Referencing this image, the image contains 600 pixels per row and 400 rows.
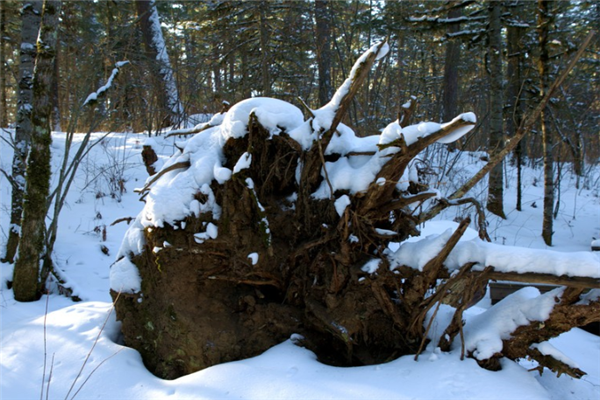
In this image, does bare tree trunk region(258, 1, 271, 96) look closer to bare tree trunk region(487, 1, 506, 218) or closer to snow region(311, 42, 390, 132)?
bare tree trunk region(487, 1, 506, 218)

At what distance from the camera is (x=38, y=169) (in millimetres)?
4086

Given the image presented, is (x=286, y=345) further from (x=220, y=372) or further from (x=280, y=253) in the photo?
(x=280, y=253)

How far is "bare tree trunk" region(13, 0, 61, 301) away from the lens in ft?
13.4

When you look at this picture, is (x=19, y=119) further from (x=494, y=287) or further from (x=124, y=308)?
(x=494, y=287)

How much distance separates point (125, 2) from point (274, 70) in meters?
7.16

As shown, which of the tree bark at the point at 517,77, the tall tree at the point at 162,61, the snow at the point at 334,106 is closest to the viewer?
the snow at the point at 334,106

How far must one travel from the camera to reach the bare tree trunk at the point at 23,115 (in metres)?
4.66

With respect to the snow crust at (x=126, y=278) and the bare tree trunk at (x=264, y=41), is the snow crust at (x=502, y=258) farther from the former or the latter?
the bare tree trunk at (x=264, y=41)

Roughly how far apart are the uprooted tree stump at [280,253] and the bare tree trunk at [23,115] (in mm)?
2763

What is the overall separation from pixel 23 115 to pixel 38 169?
1137 millimetres

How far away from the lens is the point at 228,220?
8.87 feet

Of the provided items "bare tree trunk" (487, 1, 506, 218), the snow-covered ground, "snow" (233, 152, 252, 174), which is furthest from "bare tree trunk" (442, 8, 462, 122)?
"snow" (233, 152, 252, 174)

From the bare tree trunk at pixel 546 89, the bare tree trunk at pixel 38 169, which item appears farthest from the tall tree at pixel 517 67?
the bare tree trunk at pixel 38 169

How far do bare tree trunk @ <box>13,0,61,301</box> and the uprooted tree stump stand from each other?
6.36 feet
